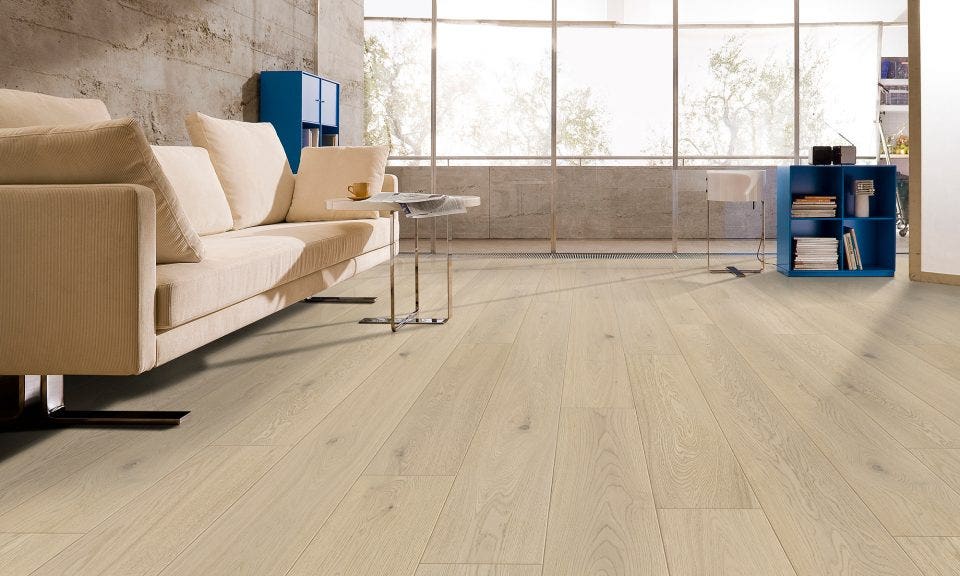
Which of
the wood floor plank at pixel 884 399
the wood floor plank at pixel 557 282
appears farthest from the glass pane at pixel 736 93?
the wood floor plank at pixel 884 399

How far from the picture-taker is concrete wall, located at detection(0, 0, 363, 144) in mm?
3803

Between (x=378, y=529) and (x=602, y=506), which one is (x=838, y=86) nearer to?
(x=602, y=506)

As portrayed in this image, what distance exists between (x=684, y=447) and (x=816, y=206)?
4.70m

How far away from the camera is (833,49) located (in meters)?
8.00

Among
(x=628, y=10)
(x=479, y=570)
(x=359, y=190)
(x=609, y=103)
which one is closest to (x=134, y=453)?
(x=479, y=570)

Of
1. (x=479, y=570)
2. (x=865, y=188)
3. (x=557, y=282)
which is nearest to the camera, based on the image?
(x=479, y=570)

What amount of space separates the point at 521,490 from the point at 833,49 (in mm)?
7427

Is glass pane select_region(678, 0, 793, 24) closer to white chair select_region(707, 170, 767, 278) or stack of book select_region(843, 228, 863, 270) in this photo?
white chair select_region(707, 170, 767, 278)

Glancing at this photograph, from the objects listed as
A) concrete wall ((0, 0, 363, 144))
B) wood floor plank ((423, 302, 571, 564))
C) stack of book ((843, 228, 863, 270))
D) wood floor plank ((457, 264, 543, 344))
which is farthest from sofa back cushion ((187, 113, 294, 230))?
stack of book ((843, 228, 863, 270))

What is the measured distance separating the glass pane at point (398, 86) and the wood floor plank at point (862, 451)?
5.47 m

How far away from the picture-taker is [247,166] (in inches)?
189

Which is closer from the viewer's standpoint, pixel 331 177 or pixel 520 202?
pixel 331 177

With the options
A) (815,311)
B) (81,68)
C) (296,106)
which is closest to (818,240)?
(815,311)

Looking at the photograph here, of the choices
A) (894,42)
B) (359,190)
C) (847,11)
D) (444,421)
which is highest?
(847,11)
